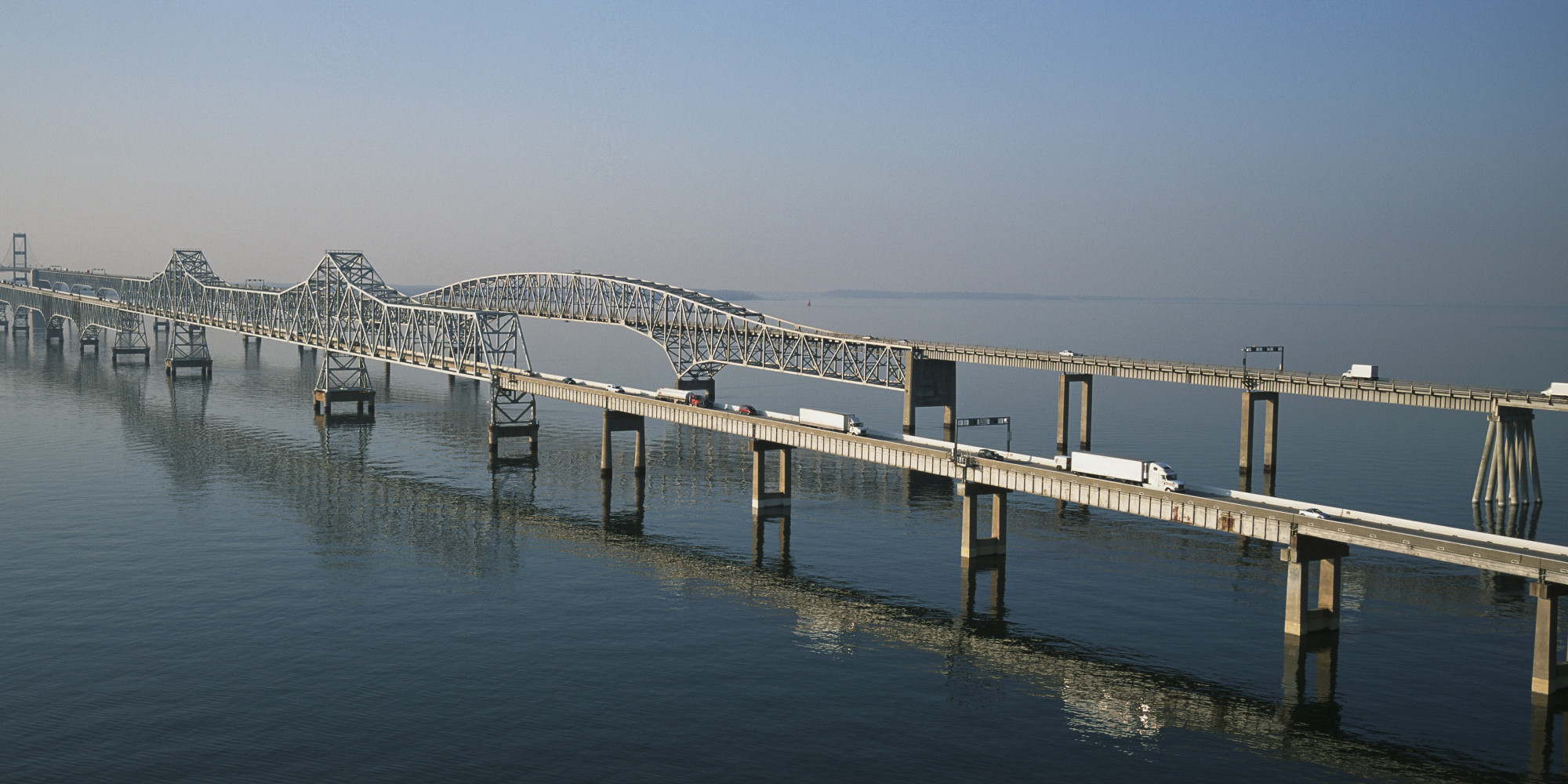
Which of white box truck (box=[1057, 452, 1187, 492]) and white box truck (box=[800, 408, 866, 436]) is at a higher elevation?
white box truck (box=[800, 408, 866, 436])

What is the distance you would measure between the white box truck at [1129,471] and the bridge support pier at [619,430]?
57915 millimetres

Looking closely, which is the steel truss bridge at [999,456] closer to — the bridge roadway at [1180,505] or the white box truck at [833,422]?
the bridge roadway at [1180,505]

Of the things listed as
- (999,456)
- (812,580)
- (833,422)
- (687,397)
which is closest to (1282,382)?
(999,456)

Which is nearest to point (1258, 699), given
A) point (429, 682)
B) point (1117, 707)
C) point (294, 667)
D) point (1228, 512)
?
point (1117, 707)

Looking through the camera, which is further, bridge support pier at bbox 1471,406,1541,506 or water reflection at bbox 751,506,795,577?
bridge support pier at bbox 1471,406,1541,506

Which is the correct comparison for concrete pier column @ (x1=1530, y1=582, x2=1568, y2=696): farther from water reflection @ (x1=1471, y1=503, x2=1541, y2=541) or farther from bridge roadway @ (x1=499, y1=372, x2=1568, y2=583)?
water reflection @ (x1=1471, y1=503, x2=1541, y2=541)

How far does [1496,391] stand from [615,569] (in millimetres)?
82662

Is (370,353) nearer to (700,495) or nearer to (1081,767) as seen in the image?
(700,495)

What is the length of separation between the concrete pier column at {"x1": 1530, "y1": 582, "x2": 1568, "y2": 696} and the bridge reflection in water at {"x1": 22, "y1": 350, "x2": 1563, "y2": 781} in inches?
46.7

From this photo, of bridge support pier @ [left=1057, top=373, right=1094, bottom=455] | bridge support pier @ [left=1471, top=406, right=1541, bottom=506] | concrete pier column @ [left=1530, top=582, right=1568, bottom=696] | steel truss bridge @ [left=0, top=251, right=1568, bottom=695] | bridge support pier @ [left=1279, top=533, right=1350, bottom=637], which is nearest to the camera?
concrete pier column @ [left=1530, top=582, right=1568, bottom=696]

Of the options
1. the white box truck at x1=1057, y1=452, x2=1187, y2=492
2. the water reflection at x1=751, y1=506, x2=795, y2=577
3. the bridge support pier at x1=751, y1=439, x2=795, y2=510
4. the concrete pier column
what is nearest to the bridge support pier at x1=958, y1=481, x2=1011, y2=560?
the white box truck at x1=1057, y1=452, x2=1187, y2=492

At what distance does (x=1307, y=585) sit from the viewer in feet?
237

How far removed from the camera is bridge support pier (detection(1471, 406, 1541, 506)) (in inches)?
4397

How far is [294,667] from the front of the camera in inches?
2603
